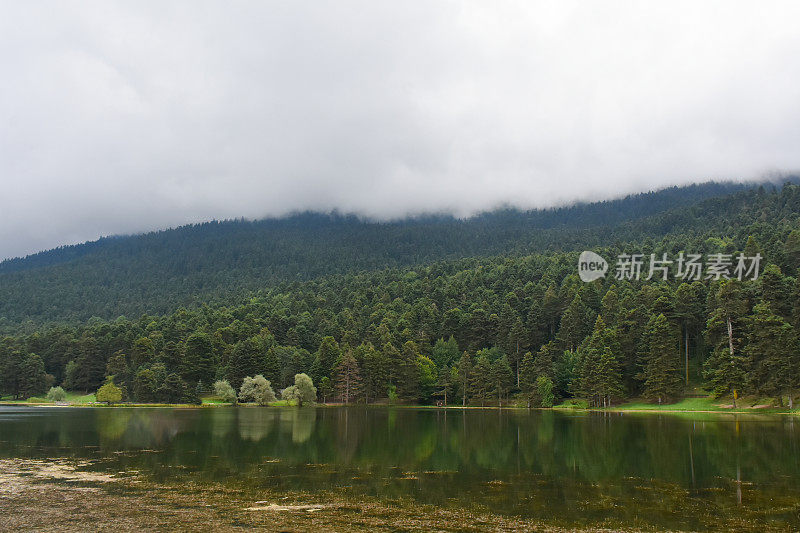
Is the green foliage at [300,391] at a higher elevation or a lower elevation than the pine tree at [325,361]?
lower

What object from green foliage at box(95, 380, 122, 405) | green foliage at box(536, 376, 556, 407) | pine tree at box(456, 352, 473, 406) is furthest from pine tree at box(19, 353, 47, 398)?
green foliage at box(536, 376, 556, 407)

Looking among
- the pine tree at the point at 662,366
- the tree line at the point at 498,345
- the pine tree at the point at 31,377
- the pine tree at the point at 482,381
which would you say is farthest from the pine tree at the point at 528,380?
the pine tree at the point at 31,377

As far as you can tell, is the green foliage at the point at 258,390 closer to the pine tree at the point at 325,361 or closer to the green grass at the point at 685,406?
the pine tree at the point at 325,361

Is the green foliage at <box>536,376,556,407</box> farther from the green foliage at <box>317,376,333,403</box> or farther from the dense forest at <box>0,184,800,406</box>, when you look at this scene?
the green foliage at <box>317,376,333,403</box>

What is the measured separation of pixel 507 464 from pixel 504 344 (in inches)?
4287

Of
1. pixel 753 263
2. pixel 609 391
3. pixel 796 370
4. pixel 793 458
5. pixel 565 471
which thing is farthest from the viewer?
pixel 753 263

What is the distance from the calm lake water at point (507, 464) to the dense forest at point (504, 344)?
137ft

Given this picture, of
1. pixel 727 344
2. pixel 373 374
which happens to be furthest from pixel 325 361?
pixel 727 344

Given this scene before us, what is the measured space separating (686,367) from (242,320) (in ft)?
423

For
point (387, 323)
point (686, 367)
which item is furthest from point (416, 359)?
point (686, 367)

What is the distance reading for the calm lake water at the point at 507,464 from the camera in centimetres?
2216

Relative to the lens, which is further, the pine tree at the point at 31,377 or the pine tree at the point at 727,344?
the pine tree at the point at 31,377

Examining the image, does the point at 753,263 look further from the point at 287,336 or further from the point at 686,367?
the point at 287,336

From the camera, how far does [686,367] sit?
343 ft
